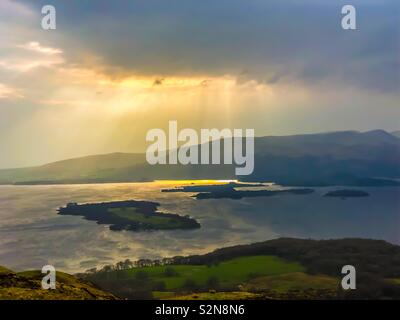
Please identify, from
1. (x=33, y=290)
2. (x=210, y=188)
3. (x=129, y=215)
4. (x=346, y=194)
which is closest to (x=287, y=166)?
(x=346, y=194)

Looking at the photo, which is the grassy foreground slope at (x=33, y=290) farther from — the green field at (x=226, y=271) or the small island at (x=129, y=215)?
the small island at (x=129, y=215)

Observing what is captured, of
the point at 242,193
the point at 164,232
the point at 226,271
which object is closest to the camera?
the point at 226,271

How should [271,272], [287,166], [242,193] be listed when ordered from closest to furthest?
[271,272]
[242,193]
[287,166]

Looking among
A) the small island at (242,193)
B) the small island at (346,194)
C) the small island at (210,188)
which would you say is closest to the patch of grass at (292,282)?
the small island at (210,188)

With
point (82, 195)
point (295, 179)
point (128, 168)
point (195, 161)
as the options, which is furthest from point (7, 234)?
point (295, 179)

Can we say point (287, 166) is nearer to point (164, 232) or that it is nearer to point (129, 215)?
point (164, 232)

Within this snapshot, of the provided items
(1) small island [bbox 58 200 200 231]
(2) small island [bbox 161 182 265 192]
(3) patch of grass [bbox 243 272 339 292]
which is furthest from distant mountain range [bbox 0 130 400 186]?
(3) patch of grass [bbox 243 272 339 292]
